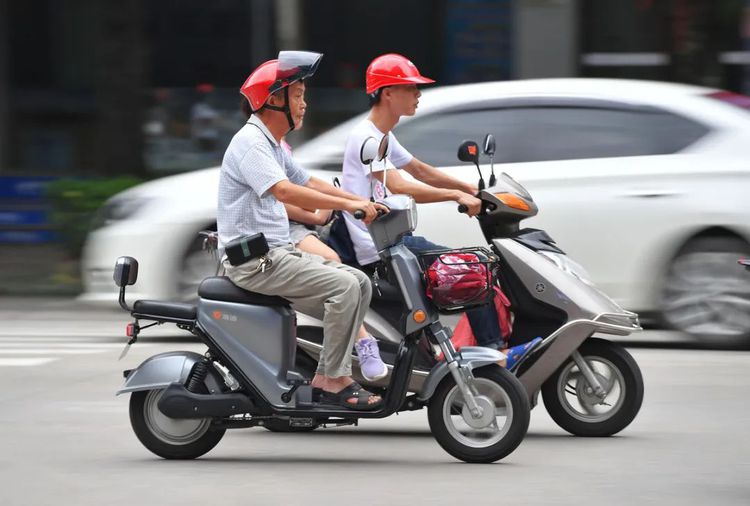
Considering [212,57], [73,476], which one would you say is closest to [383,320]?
[73,476]

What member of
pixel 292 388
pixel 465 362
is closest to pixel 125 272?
pixel 292 388

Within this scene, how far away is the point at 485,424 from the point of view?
5.84 meters

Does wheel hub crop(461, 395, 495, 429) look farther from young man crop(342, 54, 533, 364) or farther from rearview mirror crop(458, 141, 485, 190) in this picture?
rearview mirror crop(458, 141, 485, 190)

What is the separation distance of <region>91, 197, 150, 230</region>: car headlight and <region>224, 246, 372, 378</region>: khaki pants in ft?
14.2

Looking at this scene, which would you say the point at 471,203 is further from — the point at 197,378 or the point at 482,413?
the point at 197,378

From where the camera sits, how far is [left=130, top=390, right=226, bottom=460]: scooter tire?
5977mm

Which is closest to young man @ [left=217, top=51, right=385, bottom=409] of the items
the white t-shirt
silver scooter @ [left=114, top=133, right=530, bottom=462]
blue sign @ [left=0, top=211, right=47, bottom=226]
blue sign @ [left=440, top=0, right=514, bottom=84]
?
silver scooter @ [left=114, top=133, right=530, bottom=462]

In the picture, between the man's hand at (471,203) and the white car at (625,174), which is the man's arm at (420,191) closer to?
the man's hand at (471,203)

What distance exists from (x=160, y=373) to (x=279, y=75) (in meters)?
1.28

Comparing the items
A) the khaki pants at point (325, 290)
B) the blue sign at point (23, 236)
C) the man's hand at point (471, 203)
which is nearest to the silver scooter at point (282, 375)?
the khaki pants at point (325, 290)

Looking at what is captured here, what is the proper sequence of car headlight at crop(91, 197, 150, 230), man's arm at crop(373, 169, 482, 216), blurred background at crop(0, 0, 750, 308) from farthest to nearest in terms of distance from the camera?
blurred background at crop(0, 0, 750, 308)
car headlight at crop(91, 197, 150, 230)
man's arm at crop(373, 169, 482, 216)

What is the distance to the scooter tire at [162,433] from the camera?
5977mm

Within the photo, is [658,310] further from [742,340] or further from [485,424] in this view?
[485,424]

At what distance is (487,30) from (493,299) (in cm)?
1029
